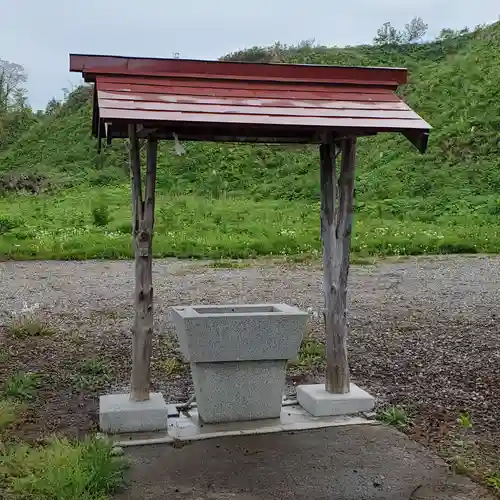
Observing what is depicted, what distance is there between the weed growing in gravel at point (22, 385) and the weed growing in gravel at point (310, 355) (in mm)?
1926

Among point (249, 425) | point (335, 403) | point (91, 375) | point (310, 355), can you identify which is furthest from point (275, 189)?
point (249, 425)

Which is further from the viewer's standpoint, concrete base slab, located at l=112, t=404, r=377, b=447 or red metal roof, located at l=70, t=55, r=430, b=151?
concrete base slab, located at l=112, t=404, r=377, b=447

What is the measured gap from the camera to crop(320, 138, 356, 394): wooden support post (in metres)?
4.38

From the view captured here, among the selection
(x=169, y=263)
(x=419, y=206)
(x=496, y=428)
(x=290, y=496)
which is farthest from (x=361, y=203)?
(x=290, y=496)

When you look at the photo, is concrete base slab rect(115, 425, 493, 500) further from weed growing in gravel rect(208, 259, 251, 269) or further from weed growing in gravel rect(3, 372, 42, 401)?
weed growing in gravel rect(208, 259, 251, 269)

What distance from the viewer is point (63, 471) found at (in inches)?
125

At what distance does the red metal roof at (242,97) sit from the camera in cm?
378

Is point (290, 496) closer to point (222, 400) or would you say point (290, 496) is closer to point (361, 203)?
point (222, 400)

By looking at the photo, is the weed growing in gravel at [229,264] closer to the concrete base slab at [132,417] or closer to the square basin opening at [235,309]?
the square basin opening at [235,309]

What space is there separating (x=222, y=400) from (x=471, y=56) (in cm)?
2061

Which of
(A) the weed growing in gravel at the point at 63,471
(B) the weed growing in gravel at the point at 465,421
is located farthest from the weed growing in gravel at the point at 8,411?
(B) the weed growing in gravel at the point at 465,421

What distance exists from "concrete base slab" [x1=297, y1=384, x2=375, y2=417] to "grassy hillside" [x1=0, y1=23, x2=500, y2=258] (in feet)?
24.1

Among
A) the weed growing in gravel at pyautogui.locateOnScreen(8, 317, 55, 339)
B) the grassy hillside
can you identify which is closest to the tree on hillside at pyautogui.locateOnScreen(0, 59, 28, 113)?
the grassy hillside

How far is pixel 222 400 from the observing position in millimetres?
4129
